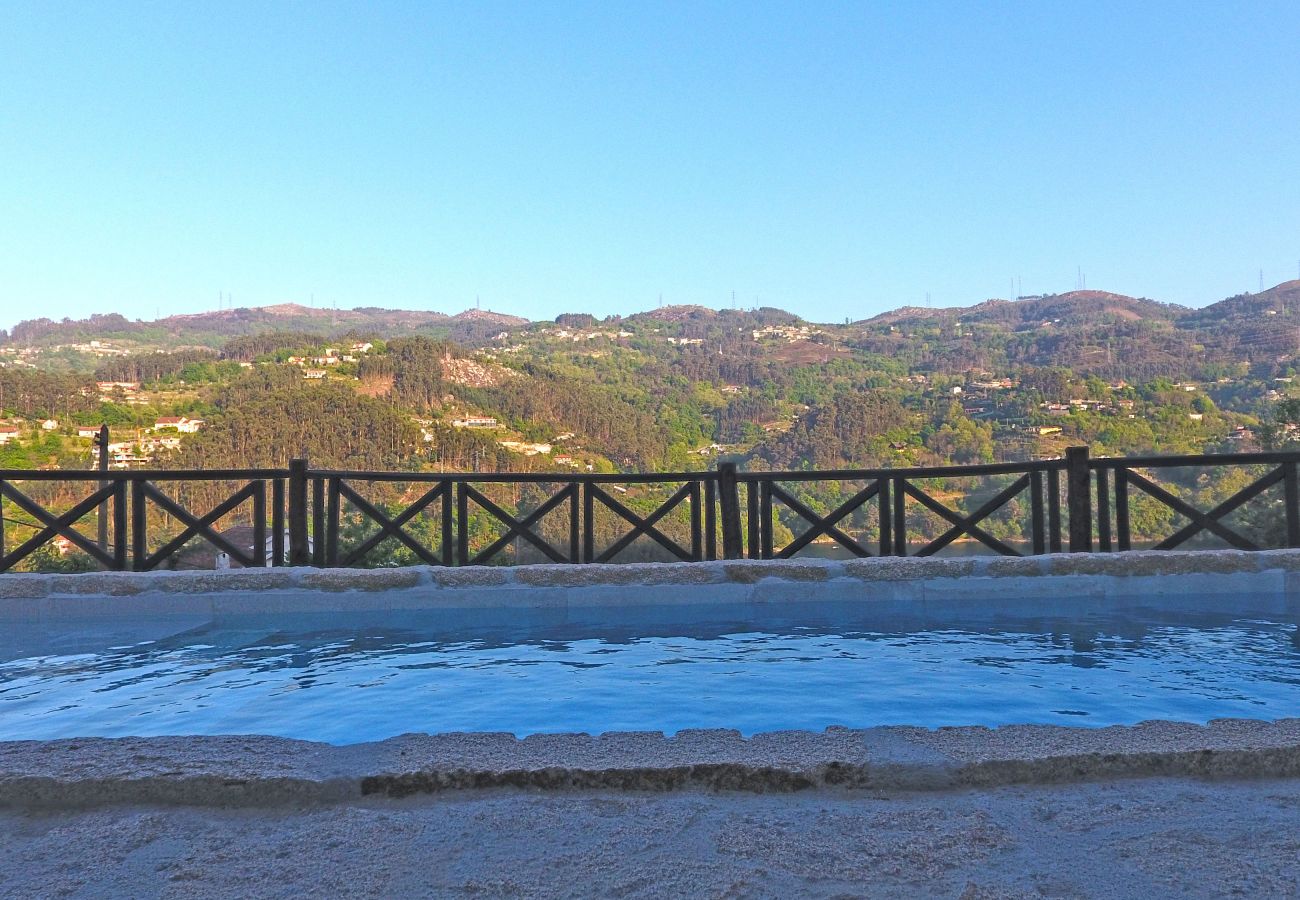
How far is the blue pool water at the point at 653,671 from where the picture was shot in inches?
141

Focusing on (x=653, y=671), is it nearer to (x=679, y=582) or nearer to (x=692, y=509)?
(x=679, y=582)

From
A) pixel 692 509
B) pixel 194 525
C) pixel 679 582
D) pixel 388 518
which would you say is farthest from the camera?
pixel 692 509

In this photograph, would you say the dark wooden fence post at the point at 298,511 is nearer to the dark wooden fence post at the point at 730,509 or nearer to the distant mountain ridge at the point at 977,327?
the dark wooden fence post at the point at 730,509

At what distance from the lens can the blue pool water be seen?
141 inches

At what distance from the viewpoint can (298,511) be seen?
23.3ft

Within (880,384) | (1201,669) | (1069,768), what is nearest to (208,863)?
(1069,768)

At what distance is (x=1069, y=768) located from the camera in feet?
7.84

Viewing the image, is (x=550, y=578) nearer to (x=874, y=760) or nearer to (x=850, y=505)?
(x=850, y=505)

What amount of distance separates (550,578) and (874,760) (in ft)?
14.0

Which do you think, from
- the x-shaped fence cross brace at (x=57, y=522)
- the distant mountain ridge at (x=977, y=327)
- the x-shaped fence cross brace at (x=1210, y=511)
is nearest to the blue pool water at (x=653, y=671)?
the x-shaped fence cross brace at (x=1210, y=511)

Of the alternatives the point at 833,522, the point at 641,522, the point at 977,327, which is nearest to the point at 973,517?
the point at 833,522

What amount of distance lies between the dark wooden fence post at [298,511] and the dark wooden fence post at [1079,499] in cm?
553

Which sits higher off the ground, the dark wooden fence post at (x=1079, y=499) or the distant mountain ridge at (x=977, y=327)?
the distant mountain ridge at (x=977, y=327)

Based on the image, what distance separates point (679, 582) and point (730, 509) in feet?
3.35
